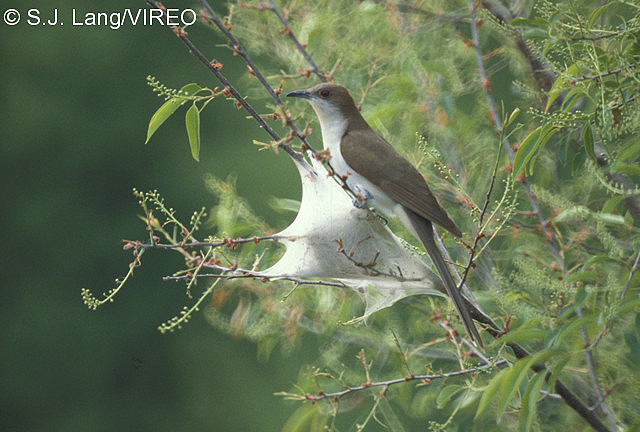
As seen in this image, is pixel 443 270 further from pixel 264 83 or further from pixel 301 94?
pixel 301 94

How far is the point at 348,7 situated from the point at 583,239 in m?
0.84

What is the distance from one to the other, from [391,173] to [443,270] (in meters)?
0.30

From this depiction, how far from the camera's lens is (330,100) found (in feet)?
4.37

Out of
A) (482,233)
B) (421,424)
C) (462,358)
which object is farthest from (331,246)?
(421,424)

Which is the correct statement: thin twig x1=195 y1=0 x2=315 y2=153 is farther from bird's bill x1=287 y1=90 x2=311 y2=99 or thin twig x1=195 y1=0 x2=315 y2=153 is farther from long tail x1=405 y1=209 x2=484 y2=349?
bird's bill x1=287 y1=90 x2=311 y2=99

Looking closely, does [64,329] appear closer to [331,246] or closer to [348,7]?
[348,7]

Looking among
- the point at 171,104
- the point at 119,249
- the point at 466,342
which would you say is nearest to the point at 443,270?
the point at 466,342

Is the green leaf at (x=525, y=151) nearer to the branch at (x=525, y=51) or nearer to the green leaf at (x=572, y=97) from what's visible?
the green leaf at (x=572, y=97)

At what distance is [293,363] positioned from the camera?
4188mm

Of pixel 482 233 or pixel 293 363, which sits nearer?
pixel 482 233

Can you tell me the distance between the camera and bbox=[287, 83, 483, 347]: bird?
116cm

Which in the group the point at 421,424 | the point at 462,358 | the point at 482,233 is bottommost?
the point at 421,424

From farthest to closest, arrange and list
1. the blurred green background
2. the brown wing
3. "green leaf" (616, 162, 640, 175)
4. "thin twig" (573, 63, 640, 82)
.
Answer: the blurred green background → the brown wing → "green leaf" (616, 162, 640, 175) → "thin twig" (573, 63, 640, 82)

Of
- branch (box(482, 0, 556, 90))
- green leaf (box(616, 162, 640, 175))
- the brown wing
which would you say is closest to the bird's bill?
the brown wing
